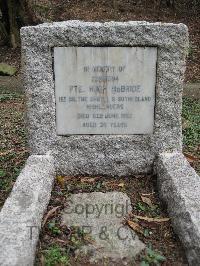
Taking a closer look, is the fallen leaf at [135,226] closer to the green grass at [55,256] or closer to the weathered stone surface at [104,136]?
the green grass at [55,256]

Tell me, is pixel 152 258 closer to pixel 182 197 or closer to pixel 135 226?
pixel 135 226

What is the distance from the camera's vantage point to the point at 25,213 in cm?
270

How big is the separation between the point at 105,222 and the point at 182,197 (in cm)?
60

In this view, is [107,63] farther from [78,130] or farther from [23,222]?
[23,222]

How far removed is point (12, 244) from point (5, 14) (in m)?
8.53

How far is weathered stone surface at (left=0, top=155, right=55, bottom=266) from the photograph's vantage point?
2342mm

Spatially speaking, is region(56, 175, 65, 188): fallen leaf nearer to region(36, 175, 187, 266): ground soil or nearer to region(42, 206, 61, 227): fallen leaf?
region(36, 175, 187, 266): ground soil

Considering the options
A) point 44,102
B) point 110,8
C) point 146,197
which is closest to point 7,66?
point 110,8

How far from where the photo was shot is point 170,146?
3.70m

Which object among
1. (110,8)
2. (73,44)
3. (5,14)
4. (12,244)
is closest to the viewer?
(12,244)

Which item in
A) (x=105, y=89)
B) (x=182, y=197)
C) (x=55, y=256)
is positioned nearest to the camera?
(x=55, y=256)

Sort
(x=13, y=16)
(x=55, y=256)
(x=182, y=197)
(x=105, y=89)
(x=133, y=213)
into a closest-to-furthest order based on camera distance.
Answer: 1. (x=55, y=256)
2. (x=182, y=197)
3. (x=133, y=213)
4. (x=105, y=89)
5. (x=13, y=16)

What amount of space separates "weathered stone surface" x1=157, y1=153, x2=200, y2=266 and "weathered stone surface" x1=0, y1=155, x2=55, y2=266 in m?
0.96

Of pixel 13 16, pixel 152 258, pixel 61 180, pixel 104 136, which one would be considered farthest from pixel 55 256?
pixel 13 16
